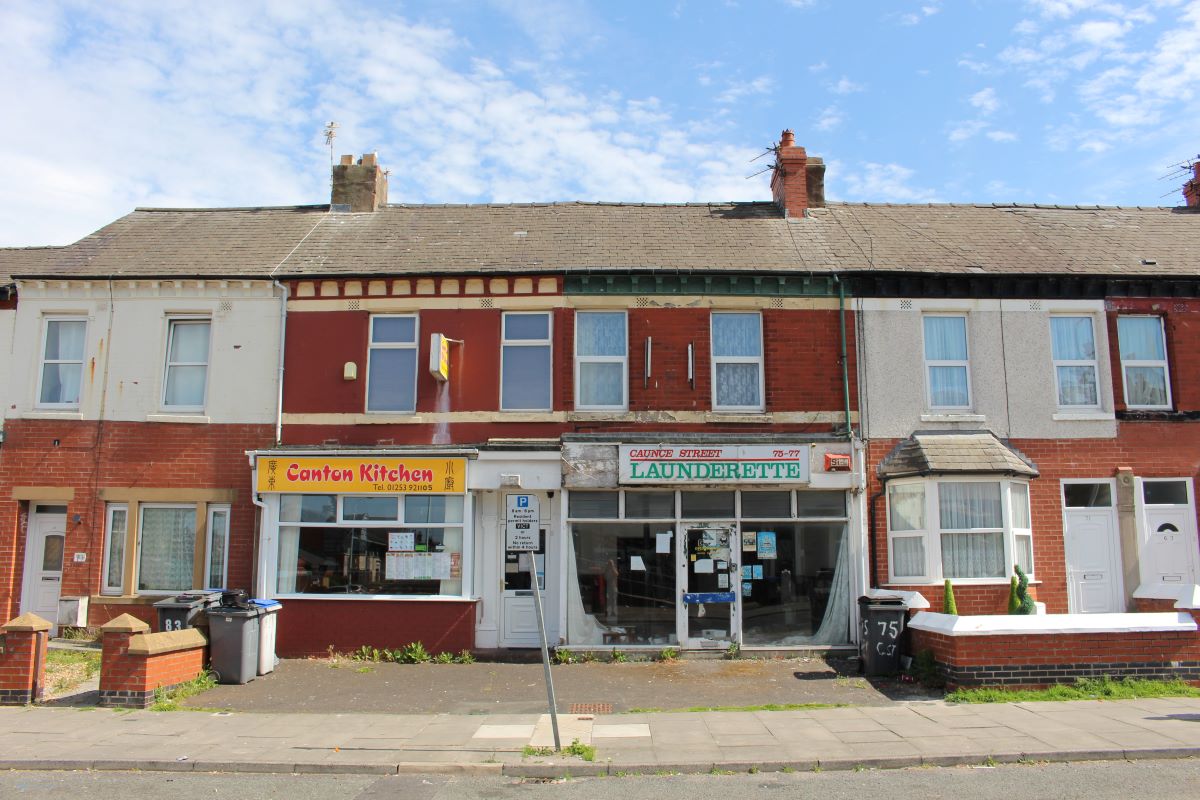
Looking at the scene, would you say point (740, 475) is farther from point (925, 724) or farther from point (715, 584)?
point (925, 724)

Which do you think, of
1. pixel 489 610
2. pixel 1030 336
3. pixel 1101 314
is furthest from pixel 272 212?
pixel 1101 314

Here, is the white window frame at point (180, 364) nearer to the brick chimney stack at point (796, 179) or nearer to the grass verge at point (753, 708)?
the grass verge at point (753, 708)

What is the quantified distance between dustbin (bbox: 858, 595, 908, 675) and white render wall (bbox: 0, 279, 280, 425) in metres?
9.83

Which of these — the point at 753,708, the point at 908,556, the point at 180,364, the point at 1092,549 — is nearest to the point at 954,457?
the point at 908,556

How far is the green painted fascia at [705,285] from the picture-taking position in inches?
559

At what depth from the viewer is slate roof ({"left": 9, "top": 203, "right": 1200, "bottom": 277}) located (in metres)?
14.6

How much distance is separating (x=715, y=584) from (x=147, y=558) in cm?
931

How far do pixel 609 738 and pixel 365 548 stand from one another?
6345mm

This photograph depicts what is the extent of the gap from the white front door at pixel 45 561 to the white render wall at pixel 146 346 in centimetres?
172

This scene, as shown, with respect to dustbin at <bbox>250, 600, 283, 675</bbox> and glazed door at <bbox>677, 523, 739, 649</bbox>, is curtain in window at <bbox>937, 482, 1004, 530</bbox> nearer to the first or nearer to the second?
glazed door at <bbox>677, 523, 739, 649</bbox>

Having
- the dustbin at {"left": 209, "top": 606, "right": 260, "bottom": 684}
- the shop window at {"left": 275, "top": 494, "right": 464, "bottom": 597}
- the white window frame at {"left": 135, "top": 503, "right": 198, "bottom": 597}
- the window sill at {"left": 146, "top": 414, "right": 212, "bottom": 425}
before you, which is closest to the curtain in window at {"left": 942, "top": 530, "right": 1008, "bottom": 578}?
the shop window at {"left": 275, "top": 494, "right": 464, "bottom": 597}

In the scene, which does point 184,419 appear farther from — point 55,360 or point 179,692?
point 179,692

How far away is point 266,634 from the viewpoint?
39.5 ft

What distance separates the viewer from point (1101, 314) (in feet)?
47.3
